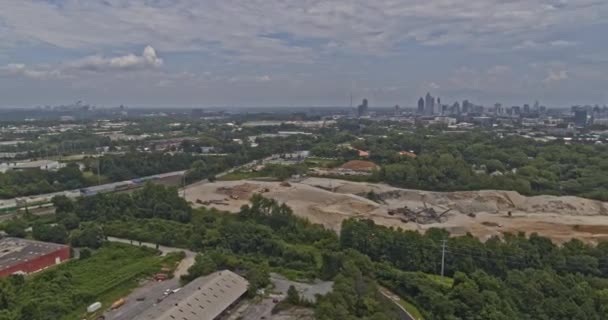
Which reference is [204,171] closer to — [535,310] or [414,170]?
[414,170]

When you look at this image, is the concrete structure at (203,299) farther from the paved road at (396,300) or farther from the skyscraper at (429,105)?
the skyscraper at (429,105)

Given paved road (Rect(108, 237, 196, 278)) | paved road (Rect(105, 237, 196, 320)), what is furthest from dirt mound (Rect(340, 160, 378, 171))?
paved road (Rect(105, 237, 196, 320))

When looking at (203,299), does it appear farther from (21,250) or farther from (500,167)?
(500,167)

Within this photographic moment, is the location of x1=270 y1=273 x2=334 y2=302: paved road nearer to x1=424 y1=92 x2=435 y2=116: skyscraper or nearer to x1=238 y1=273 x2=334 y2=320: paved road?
x1=238 y1=273 x2=334 y2=320: paved road

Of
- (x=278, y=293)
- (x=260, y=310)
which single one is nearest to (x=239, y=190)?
(x=278, y=293)

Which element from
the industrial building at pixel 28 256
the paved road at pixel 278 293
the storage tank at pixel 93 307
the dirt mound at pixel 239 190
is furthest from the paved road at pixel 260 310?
the dirt mound at pixel 239 190

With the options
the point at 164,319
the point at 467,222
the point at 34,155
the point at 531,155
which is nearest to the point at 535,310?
the point at 164,319
